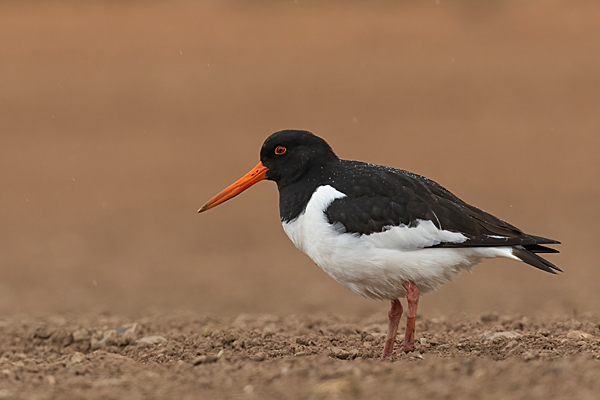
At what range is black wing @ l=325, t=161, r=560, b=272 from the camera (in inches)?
274

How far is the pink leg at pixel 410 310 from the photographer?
23.2ft

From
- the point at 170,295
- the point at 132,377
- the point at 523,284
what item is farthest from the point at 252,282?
the point at 132,377

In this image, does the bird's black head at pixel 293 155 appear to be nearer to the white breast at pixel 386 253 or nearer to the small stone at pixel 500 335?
the white breast at pixel 386 253

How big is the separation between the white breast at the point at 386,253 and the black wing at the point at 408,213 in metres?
0.06

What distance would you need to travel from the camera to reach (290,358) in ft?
21.0

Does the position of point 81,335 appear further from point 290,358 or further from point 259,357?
point 290,358

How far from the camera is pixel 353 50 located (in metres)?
24.5

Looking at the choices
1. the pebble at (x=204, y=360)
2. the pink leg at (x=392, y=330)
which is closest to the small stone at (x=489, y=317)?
the pink leg at (x=392, y=330)

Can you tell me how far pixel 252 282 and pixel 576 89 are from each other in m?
12.4

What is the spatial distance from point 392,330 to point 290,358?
1223 millimetres

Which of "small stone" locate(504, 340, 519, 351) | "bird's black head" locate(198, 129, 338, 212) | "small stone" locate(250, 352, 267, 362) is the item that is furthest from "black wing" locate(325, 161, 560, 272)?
"small stone" locate(250, 352, 267, 362)

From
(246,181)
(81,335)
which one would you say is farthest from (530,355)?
(81,335)

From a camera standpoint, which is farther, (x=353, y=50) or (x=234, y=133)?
(x=353, y=50)

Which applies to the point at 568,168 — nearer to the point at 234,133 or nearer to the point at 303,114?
the point at 303,114
